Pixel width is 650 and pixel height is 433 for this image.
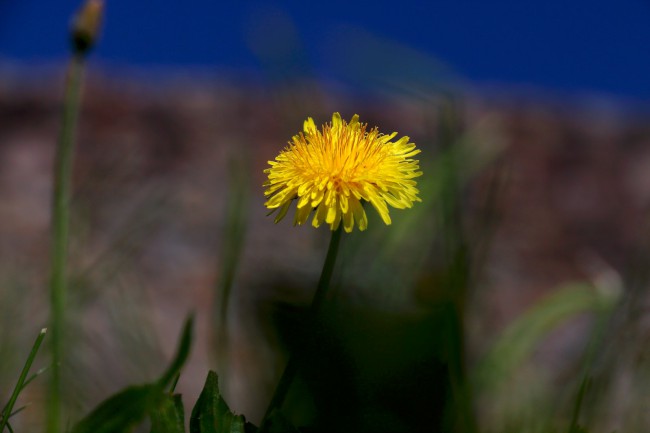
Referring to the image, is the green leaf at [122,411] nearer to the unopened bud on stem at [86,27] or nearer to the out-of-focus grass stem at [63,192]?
the out-of-focus grass stem at [63,192]

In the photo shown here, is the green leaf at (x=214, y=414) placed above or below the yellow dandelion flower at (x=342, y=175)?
below

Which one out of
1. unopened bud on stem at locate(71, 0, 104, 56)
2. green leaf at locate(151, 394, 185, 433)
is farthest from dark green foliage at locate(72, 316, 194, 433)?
unopened bud on stem at locate(71, 0, 104, 56)

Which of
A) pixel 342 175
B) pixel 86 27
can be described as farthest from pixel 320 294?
pixel 86 27

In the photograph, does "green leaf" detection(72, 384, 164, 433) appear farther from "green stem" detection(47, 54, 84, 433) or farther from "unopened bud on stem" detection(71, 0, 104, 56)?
"unopened bud on stem" detection(71, 0, 104, 56)

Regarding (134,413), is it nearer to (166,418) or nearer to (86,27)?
(166,418)

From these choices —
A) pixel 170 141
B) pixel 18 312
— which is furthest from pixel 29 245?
pixel 18 312

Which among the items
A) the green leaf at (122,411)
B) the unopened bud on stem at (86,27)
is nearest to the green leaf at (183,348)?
the green leaf at (122,411)

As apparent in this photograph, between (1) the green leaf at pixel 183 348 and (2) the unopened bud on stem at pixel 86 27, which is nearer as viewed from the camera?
(1) the green leaf at pixel 183 348
